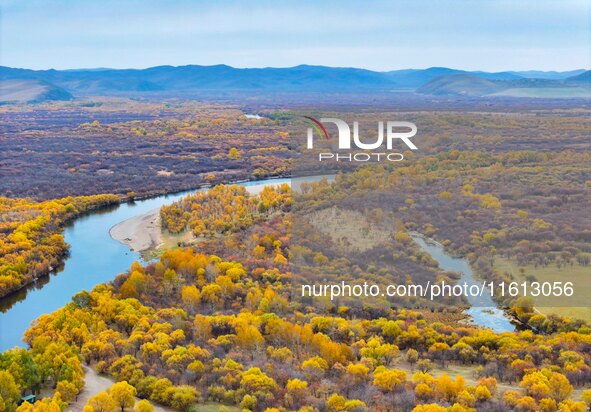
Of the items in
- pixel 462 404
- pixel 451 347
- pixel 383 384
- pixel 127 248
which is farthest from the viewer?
pixel 127 248

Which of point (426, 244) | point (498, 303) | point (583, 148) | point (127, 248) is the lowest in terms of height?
point (127, 248)

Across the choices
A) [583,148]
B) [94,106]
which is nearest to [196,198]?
[583,148]

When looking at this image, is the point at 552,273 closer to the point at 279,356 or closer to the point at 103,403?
the point at 279,356

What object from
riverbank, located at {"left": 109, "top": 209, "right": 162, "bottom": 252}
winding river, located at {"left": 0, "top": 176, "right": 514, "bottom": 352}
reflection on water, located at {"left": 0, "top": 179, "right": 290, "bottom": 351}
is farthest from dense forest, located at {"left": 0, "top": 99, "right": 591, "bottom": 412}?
riverbank, located at {"left": 109, "top": 209, "right": 162, "bottom": 252}

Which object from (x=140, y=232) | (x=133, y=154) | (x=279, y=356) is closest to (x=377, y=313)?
(x=279, y=356)

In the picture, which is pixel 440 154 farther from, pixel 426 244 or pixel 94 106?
pixel 94 106

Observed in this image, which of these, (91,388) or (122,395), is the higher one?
(122,395)

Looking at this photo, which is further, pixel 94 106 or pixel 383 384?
pixel 94 106

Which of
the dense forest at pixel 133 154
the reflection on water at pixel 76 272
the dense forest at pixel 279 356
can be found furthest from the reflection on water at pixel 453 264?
the dense forest at pixel 133 154
